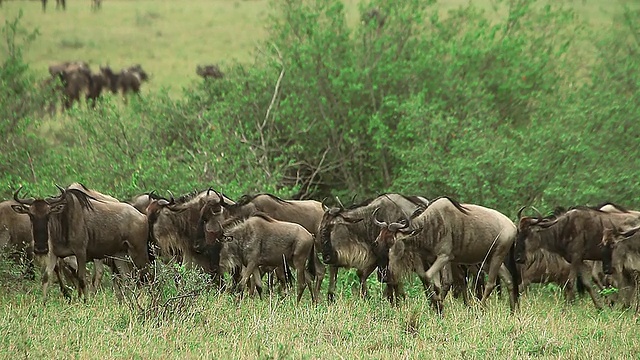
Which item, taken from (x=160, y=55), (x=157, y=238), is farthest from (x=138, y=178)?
(x=160, y=55)

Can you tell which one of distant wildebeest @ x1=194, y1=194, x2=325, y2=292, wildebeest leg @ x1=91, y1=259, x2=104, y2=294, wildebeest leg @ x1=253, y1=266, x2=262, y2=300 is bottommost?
wildebeest leg @ x1=91, y1=259, x2=104, y2=294

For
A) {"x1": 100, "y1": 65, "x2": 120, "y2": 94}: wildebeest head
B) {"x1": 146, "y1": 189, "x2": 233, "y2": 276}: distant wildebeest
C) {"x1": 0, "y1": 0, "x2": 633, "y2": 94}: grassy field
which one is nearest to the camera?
{"x1": 146, "y1": 189, "x2": 233, "y2": 276}: distant wildebeest

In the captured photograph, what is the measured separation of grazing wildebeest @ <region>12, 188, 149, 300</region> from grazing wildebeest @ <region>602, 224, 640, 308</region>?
5414 mm

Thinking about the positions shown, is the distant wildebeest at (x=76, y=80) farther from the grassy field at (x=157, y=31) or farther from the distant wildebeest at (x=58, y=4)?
the distant wildebeest at (x=58, y=4)

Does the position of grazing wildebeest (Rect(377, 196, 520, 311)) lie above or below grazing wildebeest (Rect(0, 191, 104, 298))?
above

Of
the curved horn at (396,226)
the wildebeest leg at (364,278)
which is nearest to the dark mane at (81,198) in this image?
the wildebeest leg at (364,278)

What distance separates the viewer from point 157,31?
36844 millimetres

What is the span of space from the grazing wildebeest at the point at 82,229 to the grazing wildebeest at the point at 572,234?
4.61m

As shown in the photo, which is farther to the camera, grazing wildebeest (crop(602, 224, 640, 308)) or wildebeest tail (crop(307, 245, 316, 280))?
wildebeest tail (crop(307, 245, 316, 280))

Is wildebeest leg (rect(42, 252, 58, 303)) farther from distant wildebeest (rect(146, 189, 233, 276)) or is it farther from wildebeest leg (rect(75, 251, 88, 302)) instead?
distant wildebeest (rect(146, 189, 233, 276))

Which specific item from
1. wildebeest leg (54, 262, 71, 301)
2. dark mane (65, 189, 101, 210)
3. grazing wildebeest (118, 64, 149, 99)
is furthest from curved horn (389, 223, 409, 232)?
grazing wildebeest (118, 64, 149, 99)

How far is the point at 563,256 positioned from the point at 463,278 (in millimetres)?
1254

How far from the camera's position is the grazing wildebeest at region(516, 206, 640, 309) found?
11258 millimetres

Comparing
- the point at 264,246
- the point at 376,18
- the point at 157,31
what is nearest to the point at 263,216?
the point at 264,246
